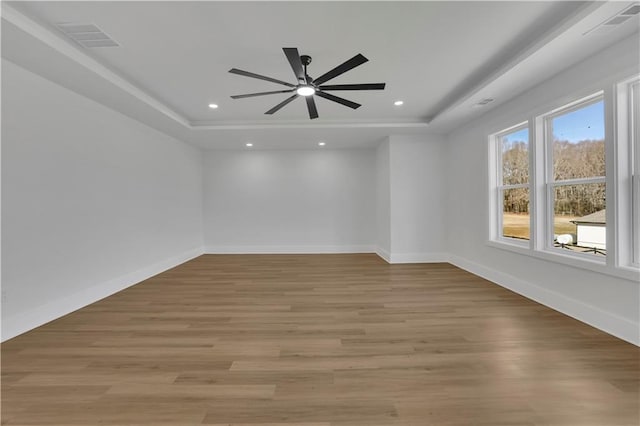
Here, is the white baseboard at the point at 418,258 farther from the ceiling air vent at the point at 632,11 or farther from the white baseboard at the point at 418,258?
the ceiling air vent at the point at 632,11

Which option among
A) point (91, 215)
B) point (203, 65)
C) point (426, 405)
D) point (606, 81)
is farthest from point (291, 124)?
point (426, 405)

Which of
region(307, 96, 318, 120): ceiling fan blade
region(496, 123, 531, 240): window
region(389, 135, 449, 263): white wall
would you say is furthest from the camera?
region(389, 135, 449, 263): white wall

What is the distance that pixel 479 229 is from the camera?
459cm

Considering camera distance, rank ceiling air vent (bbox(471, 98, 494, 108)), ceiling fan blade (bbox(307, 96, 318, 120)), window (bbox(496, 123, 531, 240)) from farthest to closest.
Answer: window (bbox(496, 123, 531, 240))
ceiling air vent (bbox(471, 98, 494, 108))
ceiling fan blade (bbox(307, 96, 318, 120))

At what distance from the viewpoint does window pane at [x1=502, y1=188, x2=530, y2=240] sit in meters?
3.81

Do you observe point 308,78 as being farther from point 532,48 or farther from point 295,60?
point 532,48

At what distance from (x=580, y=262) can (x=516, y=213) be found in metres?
1.32

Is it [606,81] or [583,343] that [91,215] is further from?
[606,81]

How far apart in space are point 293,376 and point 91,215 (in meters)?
3.39

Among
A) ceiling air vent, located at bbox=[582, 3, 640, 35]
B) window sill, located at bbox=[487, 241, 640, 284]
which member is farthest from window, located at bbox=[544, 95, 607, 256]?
ceiling air vent, located at bbox=[582, 3, 640, 35]

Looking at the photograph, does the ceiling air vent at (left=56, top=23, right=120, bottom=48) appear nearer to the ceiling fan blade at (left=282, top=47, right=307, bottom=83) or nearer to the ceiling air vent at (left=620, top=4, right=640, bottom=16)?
the ceiling fan blade at (left=282, top=47, right=307, bottom=83)

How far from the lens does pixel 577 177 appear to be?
3031 mm

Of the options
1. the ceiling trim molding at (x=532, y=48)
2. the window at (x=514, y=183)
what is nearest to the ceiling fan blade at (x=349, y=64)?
the ceiling trim molding at (x=532, y=48)

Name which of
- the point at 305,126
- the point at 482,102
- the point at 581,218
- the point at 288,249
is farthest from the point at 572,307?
the point at 288,249
